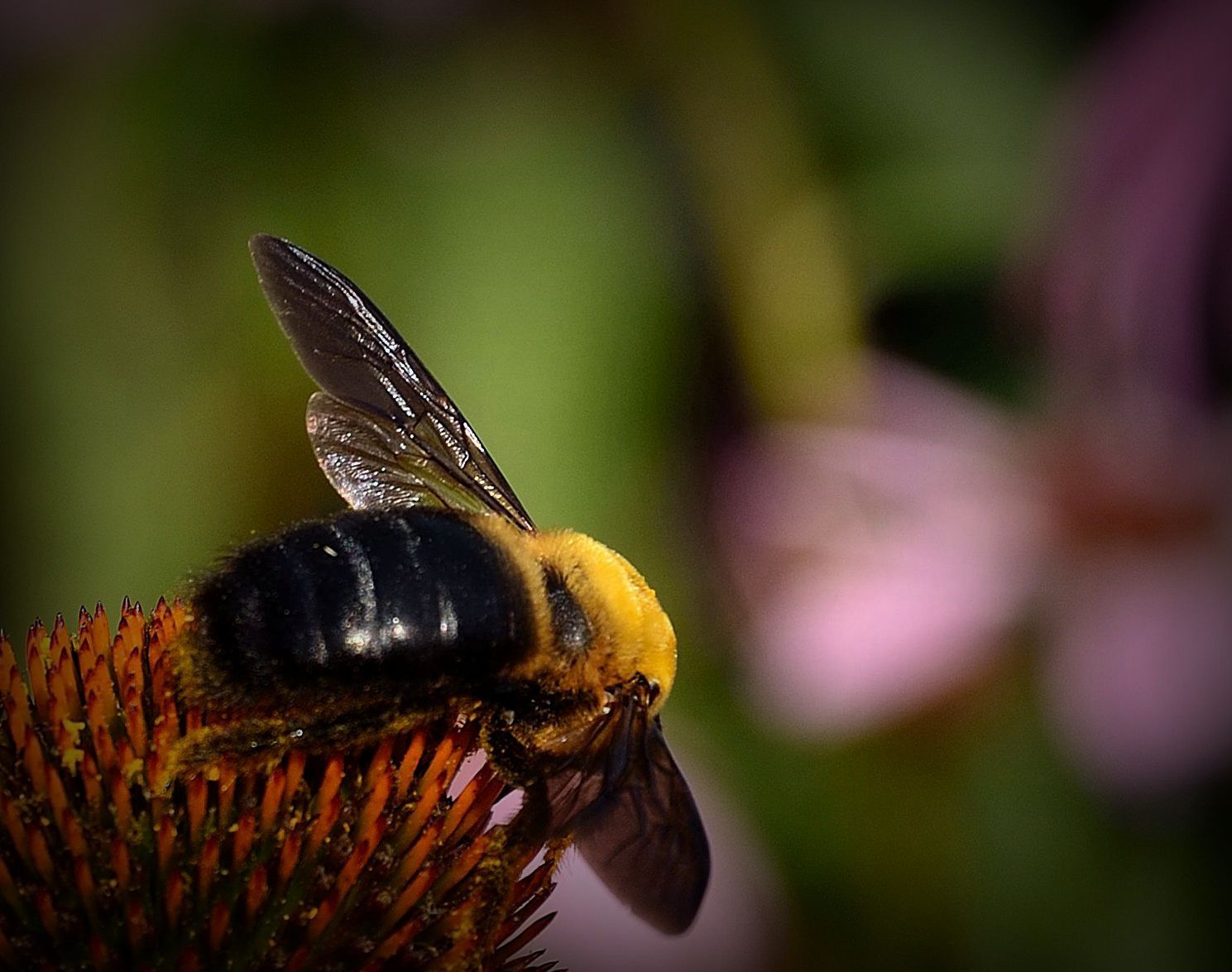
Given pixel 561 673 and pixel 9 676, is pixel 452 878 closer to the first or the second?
pixel 561 673

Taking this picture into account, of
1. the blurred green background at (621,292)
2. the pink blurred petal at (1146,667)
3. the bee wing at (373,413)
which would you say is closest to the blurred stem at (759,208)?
the blurred green background at (621,292)

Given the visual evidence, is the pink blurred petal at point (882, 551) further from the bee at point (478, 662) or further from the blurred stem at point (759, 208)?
the bee at point (478, 662)

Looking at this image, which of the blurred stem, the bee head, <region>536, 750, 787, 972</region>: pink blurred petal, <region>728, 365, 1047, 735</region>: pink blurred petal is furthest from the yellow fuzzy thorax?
the blurred stem

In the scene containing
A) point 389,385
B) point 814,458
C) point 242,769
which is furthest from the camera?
point 814,458

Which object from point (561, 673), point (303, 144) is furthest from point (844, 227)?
point (561, 673)

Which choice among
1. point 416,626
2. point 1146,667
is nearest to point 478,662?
point 416,626

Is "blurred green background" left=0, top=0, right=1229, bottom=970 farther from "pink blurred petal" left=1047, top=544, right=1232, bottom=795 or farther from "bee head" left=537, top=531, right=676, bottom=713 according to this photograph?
"bee head" left=537, top=531, right=676, bottom=713
